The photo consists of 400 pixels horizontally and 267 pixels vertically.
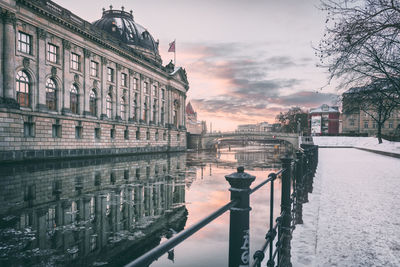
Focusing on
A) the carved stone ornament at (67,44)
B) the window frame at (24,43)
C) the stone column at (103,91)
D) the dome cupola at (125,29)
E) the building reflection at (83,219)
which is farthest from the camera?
the dome cupola at (125,29)

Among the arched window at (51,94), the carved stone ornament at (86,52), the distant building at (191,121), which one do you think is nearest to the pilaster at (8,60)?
the arched window at (51,94)

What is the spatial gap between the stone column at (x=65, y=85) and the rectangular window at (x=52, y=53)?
86 cm

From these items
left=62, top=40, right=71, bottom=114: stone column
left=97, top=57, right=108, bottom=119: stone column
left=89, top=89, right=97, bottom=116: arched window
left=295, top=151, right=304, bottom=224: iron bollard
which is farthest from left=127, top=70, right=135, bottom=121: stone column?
left=295, top=151, right=304, bottom=224: iron bollard

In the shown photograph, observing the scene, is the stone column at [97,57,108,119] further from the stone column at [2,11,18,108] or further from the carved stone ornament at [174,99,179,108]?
the carved stone ornament at [174,99,179,108]

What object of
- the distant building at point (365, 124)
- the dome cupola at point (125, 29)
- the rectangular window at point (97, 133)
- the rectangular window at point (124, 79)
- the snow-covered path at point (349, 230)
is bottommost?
the snow-covered path at point (349, 230)

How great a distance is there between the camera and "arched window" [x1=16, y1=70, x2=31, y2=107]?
24219 mm

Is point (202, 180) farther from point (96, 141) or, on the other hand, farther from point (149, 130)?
point (149, 130)

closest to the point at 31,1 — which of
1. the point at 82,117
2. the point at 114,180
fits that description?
the point at 82,117

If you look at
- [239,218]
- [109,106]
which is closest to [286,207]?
[239,218]

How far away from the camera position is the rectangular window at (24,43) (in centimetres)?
2433

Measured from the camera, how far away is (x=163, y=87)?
174 feet

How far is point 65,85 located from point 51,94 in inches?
77.0

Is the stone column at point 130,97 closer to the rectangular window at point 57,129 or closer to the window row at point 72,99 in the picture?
the window row at point 72,99

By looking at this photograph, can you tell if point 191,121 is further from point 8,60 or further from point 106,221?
point 106,221
